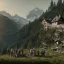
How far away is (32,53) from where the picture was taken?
7538 cm

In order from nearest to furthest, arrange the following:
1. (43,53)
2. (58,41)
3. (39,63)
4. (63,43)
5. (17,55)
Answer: (39,63) → (17,55) → (43,53) → (63,43) → (58,41)

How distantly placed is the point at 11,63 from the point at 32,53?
29.9 metres

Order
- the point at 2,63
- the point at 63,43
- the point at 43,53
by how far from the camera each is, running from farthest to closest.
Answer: the point at 63,43 < the point at 43,53 < the point at 2,63

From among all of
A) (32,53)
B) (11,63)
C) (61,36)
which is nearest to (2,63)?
(11,63)

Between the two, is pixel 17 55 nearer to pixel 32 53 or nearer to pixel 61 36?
pixel 32 53

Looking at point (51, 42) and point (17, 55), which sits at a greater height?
point (51, 42)

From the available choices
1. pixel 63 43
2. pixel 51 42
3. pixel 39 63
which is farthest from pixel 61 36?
pixel 39 63

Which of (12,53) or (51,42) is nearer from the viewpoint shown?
(12,53)

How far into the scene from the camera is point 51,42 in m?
197

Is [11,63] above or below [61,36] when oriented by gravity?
below

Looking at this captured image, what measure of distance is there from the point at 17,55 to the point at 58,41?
117 meters

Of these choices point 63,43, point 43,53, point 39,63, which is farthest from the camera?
point 63,43

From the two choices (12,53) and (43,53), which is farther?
(43,53)

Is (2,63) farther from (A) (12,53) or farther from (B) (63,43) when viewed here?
(B) (63,43)
